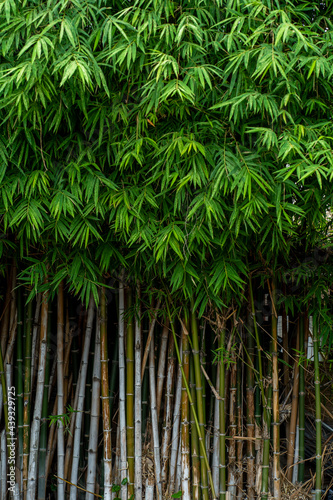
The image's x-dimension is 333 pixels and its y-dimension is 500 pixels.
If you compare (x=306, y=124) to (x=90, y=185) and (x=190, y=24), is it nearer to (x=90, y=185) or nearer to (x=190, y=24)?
(x=190, y=24)

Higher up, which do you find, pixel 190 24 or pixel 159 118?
pixel 190 24

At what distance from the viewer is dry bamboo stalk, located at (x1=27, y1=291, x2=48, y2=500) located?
2.76 meters

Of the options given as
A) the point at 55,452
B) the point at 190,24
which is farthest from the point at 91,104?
the point at 55,452

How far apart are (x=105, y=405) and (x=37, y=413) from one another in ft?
1.43

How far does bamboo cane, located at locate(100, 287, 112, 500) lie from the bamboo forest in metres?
0.01

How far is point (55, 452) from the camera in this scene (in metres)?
2.94

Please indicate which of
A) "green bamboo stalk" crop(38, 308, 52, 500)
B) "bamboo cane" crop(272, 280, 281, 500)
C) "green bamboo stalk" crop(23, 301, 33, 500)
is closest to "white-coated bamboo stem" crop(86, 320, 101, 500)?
"green bamboo stalk" crop(38, 308, 52, 500)

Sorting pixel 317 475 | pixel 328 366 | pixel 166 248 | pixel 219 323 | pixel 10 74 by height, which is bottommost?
pixel 317 475

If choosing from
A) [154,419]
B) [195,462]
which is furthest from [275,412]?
[154,419]

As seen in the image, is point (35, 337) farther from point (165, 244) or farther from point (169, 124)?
point (169, 124)

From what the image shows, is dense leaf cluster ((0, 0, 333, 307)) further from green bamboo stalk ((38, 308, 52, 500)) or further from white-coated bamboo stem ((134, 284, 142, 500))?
green bamboo stalk ((38, 308, 52, 500))

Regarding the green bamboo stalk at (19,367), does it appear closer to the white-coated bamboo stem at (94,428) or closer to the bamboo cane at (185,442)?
the white-coated bamboo stem at (94,428)

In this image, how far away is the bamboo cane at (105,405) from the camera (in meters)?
2.67

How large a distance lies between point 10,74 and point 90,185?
0.61 meters
